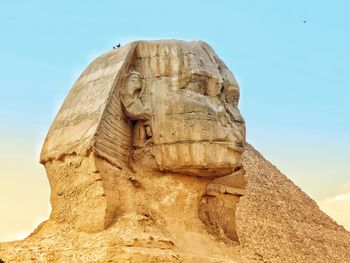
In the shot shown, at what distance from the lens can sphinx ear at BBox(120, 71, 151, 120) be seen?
39.2 ft

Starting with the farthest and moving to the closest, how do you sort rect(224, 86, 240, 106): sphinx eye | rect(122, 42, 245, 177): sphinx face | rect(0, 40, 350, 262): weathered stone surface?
rect(224, 86, 240, 106): sphinx eye < rect(122, 42, 245, 177): sphinx face < rect(0, 40, 350, 262): weathered stone surface

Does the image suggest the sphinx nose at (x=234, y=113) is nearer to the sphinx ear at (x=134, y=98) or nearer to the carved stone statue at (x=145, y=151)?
the carved stone statue at (x=145, y=151)

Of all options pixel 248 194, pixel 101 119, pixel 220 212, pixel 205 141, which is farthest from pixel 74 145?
pixel 248 194

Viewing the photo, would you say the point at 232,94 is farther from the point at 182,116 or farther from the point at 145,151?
the point at 145,151

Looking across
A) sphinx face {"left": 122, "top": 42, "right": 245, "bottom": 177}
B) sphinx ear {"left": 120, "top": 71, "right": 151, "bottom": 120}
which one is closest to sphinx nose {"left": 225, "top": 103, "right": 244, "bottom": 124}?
sphinx face {"left": 122, "top": 42, "right": 245, "bottom": 177}

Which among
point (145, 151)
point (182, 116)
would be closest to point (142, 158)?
point (145, 151)

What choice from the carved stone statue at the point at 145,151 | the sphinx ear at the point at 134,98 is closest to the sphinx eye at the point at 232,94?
the carved stone statue at the point at 145,151

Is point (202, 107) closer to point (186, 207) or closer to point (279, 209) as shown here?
point (186, 207)

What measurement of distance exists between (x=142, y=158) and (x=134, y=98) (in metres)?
0.54

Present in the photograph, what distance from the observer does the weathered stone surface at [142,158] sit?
11.4 m

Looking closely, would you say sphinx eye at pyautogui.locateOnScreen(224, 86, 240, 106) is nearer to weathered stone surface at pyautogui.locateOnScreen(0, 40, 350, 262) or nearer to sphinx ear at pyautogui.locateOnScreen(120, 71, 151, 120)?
weathered stone surface at pyautogui.locateOnScreen(0, 40, 350, 262)

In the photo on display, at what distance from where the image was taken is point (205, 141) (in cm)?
1185

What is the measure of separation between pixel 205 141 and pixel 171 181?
50cm

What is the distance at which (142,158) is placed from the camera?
12000mm
